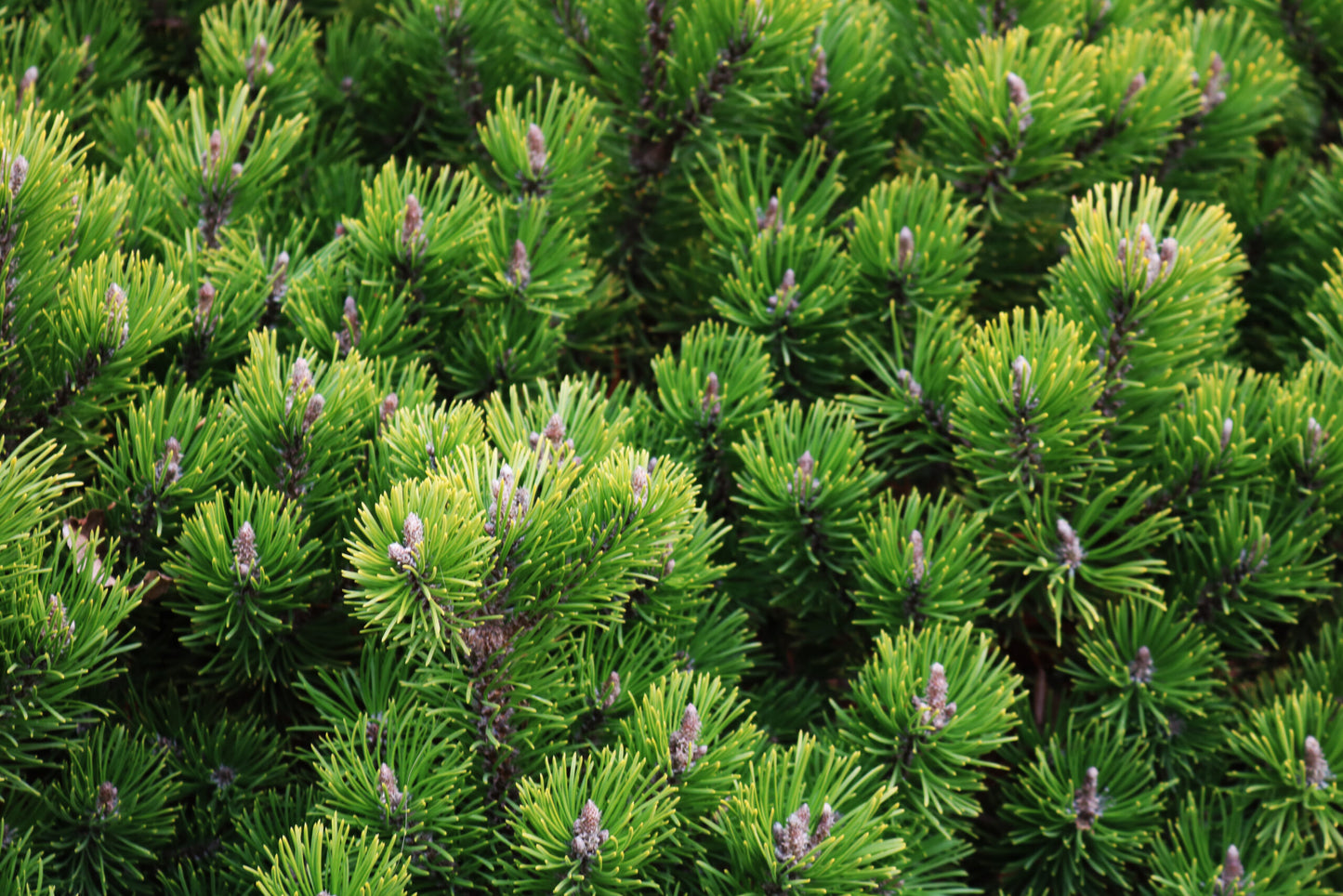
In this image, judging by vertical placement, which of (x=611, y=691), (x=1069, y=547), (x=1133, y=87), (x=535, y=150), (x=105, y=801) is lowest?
(x=105, y=801)

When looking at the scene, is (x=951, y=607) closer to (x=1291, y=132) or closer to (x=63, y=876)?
(x=63, y=876)

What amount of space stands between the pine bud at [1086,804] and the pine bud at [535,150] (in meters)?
0.69

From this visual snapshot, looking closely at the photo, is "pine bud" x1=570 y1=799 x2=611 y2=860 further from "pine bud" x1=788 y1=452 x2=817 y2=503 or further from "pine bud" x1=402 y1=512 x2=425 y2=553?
"pine bud" x1=788 y1=452 x2=817 y2=503

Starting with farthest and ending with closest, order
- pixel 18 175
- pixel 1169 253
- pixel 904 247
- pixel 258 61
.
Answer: pixel 258 61 → pixel 904 247 → pixel 1169 253 → pixel 18 175

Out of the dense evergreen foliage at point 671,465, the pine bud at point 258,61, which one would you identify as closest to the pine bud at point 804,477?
the dense evergreen foliage at point 671,465

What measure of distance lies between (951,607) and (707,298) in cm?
38

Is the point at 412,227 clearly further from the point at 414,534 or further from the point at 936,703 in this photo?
the point at 936,703

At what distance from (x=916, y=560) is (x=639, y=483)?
26 cm

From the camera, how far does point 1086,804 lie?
2.74 ft

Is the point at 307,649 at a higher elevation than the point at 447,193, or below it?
below

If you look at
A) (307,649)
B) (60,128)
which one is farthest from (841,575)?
(60,128)

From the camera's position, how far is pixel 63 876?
2.45 ft

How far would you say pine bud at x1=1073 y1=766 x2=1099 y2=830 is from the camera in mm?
830

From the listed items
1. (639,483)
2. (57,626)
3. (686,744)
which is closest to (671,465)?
(639,483)
